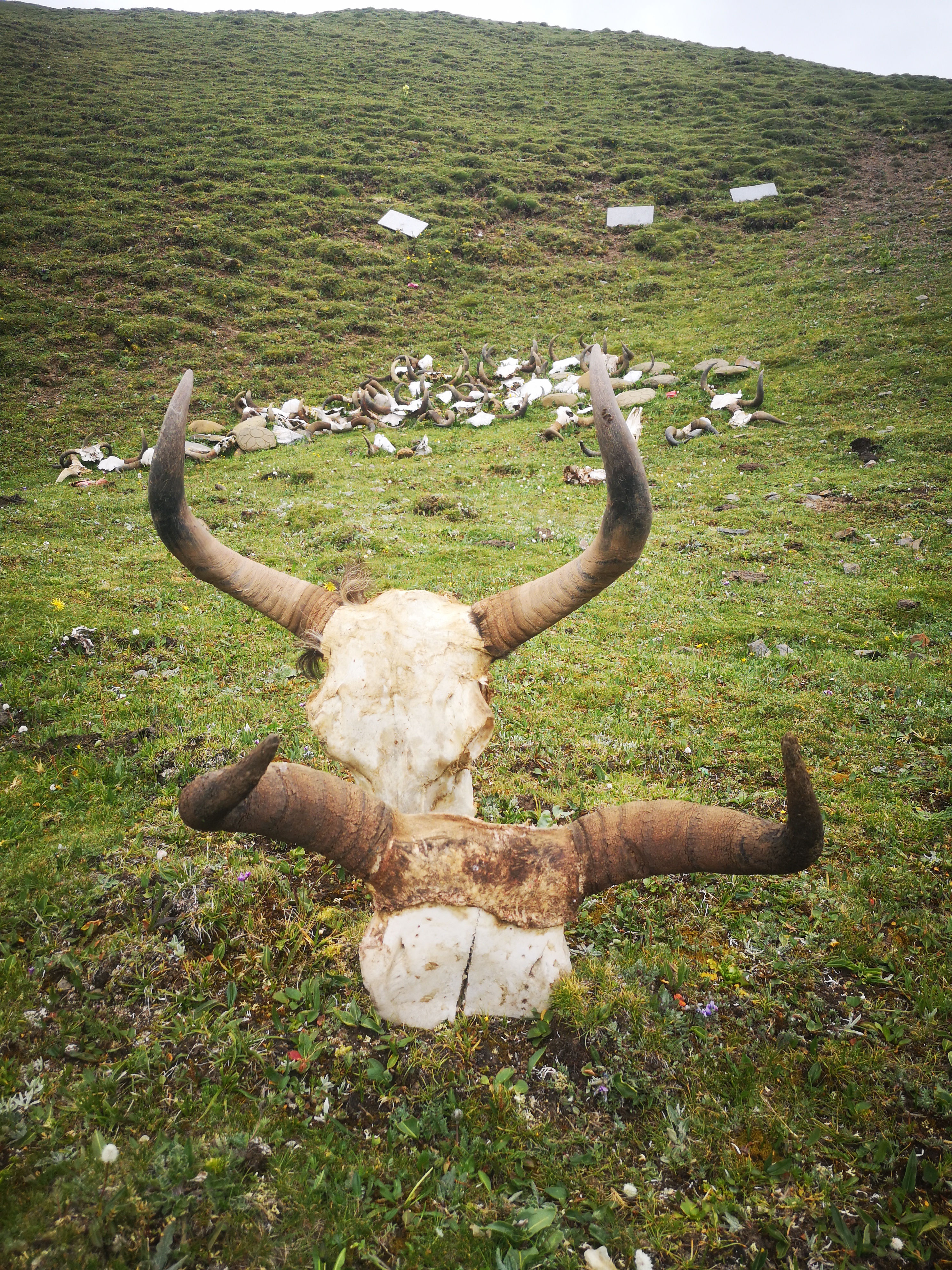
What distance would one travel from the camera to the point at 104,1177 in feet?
7.89

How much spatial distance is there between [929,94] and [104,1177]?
71744 millimetres

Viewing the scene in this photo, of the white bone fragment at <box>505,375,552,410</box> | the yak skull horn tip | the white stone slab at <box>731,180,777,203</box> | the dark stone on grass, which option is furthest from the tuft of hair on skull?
the white stone slab at <box>731,180,777,203</box>

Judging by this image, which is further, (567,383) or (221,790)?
(567,383)

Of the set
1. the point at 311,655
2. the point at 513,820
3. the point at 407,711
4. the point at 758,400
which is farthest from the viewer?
the point at 758,400

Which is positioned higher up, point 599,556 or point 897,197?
point 897,197

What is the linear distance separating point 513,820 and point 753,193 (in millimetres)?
45583

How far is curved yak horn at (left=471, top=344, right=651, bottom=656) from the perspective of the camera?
2.65 meters

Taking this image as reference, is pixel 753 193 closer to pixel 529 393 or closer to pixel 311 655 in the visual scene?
pixel 529 393

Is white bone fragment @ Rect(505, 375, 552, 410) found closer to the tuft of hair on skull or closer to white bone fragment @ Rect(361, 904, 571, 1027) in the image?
the tuft of hair on skull

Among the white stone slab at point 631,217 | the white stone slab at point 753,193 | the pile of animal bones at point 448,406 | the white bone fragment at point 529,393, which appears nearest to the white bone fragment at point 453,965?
the pile of animal bones at point 448,406

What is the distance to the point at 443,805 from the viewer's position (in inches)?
141

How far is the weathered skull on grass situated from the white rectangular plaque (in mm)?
38731

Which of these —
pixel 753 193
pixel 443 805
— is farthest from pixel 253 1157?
pixel 753 193

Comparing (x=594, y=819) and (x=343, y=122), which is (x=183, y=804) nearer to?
(x=594, y=819)
